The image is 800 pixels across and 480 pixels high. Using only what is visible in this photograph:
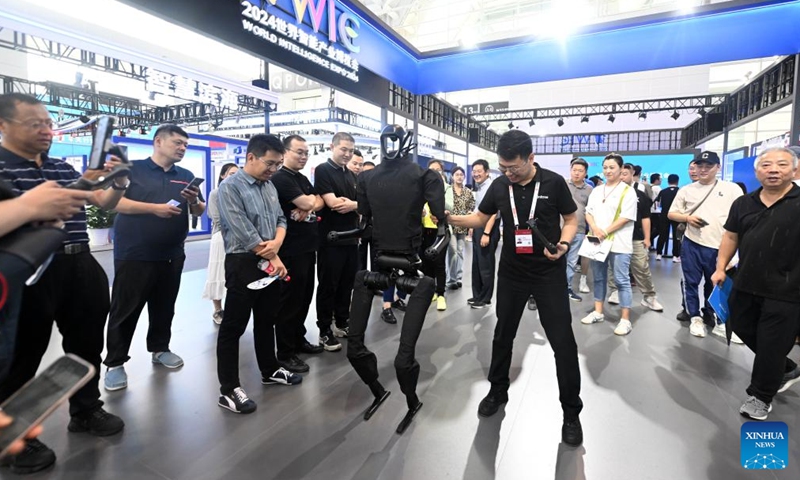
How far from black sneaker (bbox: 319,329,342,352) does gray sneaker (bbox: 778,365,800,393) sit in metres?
3.01

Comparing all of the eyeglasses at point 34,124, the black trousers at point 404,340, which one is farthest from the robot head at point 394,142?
the eyeglasses at point 34,124

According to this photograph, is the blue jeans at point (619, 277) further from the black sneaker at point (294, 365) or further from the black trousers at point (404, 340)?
the black sneaker at point (294, 365)

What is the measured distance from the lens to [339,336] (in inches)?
141

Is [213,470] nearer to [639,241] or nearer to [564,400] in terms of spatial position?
[564,400]

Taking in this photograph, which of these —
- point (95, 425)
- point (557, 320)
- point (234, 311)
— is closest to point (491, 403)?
point (557, 320)

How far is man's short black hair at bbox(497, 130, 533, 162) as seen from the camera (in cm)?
201

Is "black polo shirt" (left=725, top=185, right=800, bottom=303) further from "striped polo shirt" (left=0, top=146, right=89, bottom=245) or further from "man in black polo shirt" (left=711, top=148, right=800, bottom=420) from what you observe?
"striped polo shirt" (left=0, top=146, right=89, bottom=245)

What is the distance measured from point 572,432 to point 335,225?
2.09 metres

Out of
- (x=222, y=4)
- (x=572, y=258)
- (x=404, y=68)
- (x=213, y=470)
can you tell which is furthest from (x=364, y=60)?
(x=213, y=470)

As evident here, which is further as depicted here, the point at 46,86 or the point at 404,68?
Result: the point at 46,86

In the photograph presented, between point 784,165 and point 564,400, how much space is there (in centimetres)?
168

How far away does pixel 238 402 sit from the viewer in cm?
228

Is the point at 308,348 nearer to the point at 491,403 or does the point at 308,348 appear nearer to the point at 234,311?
the point at 234,311

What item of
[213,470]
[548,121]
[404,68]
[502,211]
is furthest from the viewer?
[548,121]
